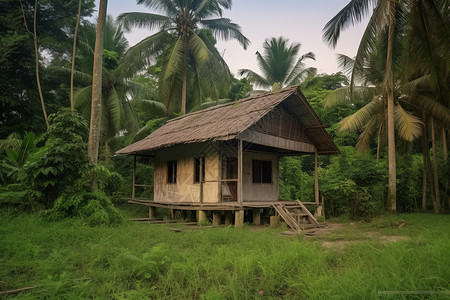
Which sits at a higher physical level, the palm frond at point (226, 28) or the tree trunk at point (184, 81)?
the palm frond at point (226, 28)

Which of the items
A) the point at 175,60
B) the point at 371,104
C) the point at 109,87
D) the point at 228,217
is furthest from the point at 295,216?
the point at 109,87

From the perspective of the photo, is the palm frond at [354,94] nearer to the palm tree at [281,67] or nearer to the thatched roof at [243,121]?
the thatched roof at [243,121]

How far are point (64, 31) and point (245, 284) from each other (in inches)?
713

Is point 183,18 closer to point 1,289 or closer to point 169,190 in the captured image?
point 169,190

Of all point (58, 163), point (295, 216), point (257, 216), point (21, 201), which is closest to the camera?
point (58, 163)

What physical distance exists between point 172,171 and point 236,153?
3.02 meters

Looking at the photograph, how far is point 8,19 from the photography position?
1566 centimetres

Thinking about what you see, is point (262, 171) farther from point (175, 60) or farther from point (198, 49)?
point (198, 49)

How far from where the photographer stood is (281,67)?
2508 cm

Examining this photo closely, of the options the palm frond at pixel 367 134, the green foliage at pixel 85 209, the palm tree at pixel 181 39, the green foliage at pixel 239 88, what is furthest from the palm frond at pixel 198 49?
the green foliage at pixel 85 209

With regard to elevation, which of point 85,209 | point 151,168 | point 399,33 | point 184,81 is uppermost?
point 184,81

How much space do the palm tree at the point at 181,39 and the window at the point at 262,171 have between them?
7.38m

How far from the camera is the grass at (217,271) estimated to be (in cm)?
375

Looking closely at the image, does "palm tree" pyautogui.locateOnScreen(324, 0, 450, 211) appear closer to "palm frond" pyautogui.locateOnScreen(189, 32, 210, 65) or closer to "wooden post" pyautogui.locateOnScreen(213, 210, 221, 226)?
"wooden post" pyautogui.locateOnScreen(213, 210, 221, 226)
